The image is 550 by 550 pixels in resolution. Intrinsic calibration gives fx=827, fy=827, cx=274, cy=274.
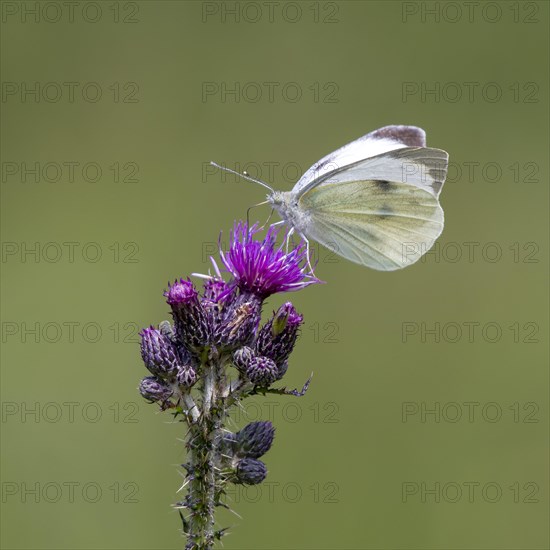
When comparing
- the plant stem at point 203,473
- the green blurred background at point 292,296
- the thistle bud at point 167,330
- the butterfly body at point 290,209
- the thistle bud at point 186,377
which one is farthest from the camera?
the green blurred background at point 292,296

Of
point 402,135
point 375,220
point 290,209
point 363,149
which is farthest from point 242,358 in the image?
point 402,135

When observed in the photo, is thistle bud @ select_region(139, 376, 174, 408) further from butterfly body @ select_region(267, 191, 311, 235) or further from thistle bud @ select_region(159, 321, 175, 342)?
Result: butterfly body @ select_region(267, 191, 311, 235)

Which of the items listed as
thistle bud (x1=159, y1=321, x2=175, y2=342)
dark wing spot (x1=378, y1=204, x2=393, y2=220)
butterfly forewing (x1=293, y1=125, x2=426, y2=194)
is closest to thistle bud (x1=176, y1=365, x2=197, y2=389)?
thistle bud (x1=159, y1=321, x2=175, y2=342)

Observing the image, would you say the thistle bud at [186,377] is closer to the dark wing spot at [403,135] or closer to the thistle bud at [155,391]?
the thistle bud at [155,391]

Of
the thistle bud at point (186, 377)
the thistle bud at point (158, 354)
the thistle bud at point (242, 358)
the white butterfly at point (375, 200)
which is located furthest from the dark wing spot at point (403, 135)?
the thistle bud at point (186, 377)

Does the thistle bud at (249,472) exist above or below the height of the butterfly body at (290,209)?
below

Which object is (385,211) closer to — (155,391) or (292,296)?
(155,391)
